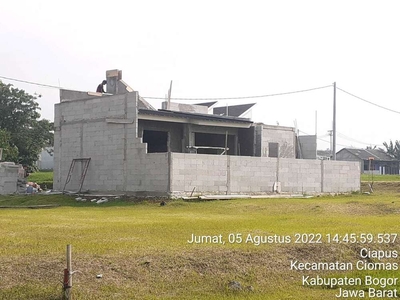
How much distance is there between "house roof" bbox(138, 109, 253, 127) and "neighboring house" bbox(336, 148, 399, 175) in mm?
43025

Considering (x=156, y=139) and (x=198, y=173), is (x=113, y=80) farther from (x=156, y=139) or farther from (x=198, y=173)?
(x=198, y=173)

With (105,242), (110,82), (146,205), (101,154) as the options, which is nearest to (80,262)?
(105,242)

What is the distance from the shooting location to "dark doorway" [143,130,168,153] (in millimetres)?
33594

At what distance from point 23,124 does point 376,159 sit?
45408 millimetres

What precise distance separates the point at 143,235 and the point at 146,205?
11342 millimetres

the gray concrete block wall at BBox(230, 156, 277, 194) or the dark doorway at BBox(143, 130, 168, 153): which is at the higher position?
the dark doorway at BBox(143, 130, 168, 153)

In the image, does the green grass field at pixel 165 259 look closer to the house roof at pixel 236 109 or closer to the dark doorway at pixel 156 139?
the dark doorway at pixel 156 139

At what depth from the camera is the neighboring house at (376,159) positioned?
73.2 meters

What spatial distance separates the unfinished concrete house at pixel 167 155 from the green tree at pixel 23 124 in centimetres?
1338

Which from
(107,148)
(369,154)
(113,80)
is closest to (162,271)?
(107,148)

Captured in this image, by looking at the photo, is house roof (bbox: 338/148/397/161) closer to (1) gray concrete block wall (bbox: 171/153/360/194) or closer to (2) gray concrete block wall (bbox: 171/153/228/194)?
(1) gray concrete block wall (bbox: 171/153/360/194)

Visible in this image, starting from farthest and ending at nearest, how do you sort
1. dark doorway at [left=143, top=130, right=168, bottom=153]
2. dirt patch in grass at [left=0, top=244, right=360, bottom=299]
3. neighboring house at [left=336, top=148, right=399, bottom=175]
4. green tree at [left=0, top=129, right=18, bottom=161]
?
1. neighboring house at [left=336, top=148, right=399, bottom=175]
2. green tree at [left=0, top=129, right=18, bottom=161]
3. dark doorway at [left=143, top=130, right=168, bottom=153]
4. dirt patch in grass at [left=0, top=244, right=360, bottom=299]

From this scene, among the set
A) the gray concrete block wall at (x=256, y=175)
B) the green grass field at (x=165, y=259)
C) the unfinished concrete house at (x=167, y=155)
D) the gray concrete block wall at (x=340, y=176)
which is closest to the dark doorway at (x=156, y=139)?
the unfinished concrete house at (x=167, y=155)

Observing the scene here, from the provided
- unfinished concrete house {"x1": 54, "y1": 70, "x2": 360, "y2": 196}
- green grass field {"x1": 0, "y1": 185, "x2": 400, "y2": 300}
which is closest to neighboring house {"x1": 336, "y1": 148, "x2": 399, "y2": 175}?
unfinished concrete house {"x1": 54, "y1": 70, "x2": 360, "y2": 196}
